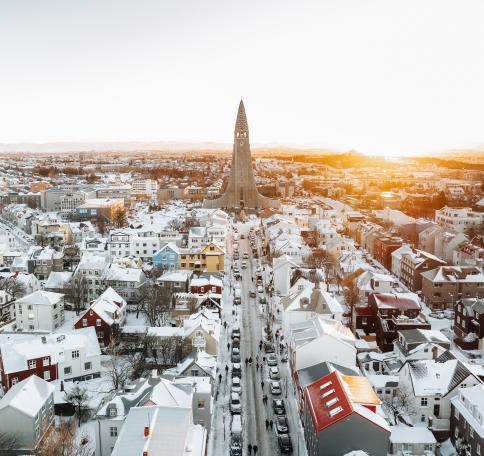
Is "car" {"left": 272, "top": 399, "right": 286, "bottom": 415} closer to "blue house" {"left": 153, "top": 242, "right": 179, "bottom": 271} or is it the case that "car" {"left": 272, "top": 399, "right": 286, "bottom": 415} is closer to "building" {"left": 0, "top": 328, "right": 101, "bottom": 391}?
"building" {"left": 0, "top": 328, "right": 101, "bottom": 391}

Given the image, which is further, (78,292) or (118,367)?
(78,292)

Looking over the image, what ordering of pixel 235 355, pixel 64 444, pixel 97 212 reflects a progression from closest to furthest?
pixel 64 444 < pixel 235 355 < pixel 97 212

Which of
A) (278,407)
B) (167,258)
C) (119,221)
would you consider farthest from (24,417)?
(119,221)

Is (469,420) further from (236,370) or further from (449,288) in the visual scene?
(449,288)

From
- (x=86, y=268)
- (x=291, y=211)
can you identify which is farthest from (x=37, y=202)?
(x=86, y=268)

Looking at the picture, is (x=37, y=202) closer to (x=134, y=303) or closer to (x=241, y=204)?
(x=241, y=204)

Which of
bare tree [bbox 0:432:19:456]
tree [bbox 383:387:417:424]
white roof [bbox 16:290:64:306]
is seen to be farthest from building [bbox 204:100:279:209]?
bare tree [bbox 0:432:19:456]
